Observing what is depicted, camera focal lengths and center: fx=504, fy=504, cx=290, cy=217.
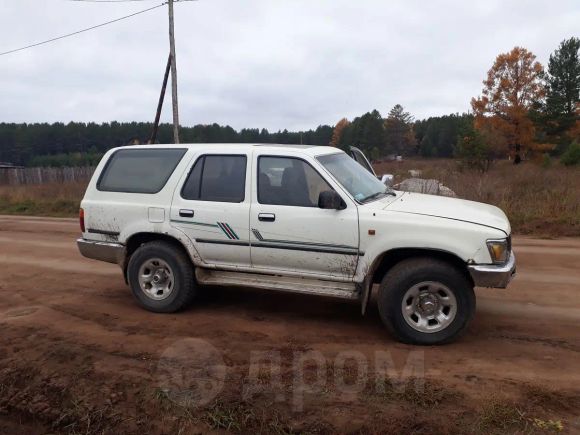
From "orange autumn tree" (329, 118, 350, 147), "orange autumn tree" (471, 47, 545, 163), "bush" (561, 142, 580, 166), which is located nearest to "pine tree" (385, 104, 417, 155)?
"orange autumn tree" (329, 118, 350, 147)

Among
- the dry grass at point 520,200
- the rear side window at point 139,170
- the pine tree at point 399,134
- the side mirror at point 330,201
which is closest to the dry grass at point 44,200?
the dry grass at point 520,200

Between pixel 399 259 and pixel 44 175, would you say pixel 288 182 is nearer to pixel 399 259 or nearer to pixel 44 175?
pixel 399 259

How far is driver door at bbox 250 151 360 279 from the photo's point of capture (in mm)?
4969

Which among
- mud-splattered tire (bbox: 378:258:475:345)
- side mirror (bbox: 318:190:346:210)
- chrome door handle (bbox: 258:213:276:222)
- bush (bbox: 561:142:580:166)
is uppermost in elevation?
bush (bbox: 561:142:580:166)

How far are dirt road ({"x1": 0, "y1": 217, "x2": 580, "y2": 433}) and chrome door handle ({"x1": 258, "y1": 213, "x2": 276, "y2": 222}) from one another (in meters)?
1.14

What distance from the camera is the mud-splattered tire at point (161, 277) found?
5.64 meters

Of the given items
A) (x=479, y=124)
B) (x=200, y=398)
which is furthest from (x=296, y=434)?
(x=479, y=124)

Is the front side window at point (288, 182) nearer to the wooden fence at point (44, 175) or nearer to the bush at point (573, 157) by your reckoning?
the bush at point (573, 157)

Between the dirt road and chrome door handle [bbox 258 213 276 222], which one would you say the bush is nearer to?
the dirt road

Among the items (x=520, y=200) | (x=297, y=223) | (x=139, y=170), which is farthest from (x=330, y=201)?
(x=520, y=200)

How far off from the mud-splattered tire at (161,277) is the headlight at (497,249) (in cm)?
313

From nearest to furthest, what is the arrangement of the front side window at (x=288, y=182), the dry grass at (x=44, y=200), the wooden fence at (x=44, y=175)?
the front side window at (x=288, y=182) < the dry grass at (x=44, y=200) < the wooden fence at (x=44, y=175)

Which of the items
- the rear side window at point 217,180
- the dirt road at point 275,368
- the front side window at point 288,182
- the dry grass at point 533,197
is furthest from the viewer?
the dry grass at point 533,197

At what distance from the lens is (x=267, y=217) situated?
5.23 meters
